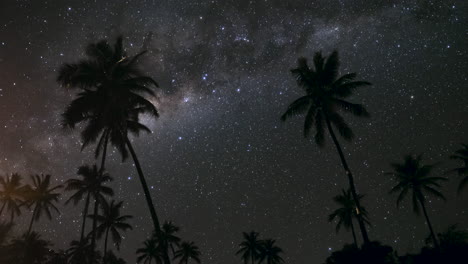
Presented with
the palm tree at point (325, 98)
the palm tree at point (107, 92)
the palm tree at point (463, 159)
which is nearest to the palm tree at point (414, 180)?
the palm tree at point (463, 159)

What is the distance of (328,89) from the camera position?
24156 mm

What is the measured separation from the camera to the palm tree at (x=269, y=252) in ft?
195

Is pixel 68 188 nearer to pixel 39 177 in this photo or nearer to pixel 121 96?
pixel 39 177

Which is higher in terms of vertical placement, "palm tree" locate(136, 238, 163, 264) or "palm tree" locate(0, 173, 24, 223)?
"palm tree" locate(0, 173, 24, 223)

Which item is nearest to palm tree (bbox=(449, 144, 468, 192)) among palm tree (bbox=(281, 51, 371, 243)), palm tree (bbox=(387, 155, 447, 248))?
palm tree (bbox=(387, 155, 447, 248))

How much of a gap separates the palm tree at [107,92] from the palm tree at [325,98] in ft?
36.3

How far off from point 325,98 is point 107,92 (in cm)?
1510

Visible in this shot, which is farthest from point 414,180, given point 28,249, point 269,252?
point 28,249

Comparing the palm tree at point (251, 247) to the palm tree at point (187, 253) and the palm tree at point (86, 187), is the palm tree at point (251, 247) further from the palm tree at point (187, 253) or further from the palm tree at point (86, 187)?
the palm tree at point (86, 187)

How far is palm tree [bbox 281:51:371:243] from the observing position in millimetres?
23688

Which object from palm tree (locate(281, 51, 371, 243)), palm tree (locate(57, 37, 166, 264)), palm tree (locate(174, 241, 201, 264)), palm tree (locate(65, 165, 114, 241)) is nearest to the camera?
palm tree (locate(57, 37, 166, 264))

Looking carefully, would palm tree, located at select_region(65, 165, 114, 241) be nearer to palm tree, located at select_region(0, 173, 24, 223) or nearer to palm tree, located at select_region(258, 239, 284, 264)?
palm tree, located at select_region(0, 173, 24, 223)

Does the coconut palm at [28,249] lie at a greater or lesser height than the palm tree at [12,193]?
lesser

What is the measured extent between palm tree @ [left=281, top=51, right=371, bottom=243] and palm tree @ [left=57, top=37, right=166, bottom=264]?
1108 centimetres
